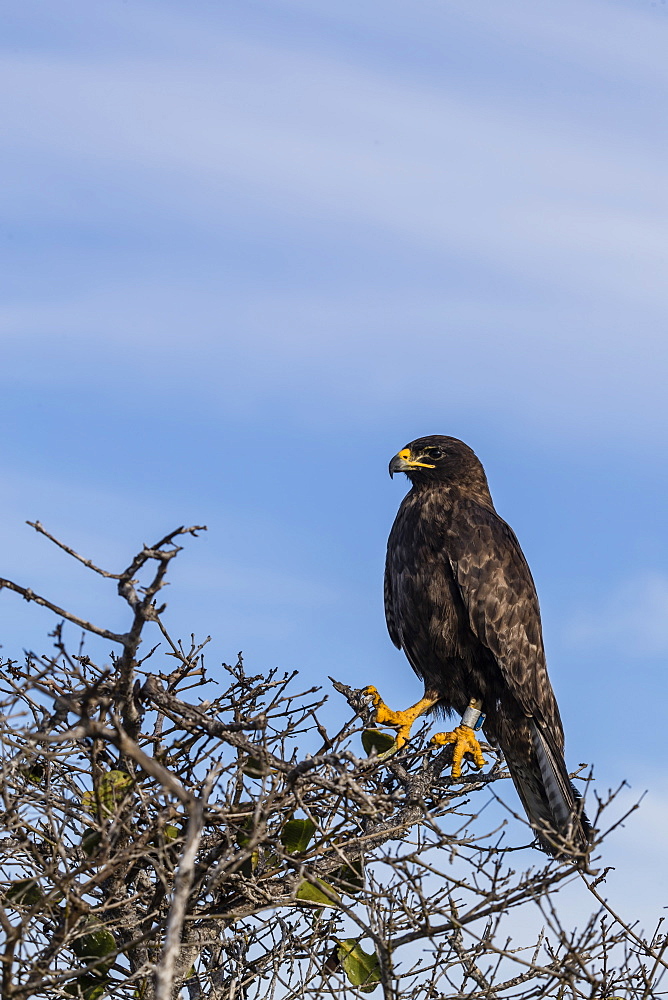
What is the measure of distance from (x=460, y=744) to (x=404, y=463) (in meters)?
2.18

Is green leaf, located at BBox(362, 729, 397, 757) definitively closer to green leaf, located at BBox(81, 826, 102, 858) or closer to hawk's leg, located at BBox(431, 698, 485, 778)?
hawk's leg, located at BBox(431, 698, 485, 778)

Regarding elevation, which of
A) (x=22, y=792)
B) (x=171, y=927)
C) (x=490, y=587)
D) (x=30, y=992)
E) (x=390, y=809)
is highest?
(x=490, y=587)

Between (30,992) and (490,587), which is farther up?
(490,587)

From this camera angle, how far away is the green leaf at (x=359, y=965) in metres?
5.65

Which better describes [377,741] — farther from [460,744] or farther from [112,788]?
[112,788]

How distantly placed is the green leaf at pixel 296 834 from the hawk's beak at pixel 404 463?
3219 millimetres

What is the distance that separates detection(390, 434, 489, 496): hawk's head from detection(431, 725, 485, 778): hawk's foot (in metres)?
1.94

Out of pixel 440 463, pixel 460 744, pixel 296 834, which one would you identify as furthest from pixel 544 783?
pixel 296 834

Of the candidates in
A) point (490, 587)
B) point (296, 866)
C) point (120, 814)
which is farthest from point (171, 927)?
point (490, 587)

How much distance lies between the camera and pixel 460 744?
6859mm

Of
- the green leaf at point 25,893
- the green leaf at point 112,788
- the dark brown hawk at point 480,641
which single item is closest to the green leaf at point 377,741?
the dark brown hawk at point 480,641

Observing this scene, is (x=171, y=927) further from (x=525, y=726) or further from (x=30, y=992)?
(x=525, y=726)

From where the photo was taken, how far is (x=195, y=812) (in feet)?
10.2

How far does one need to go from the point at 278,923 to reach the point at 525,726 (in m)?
2.65
